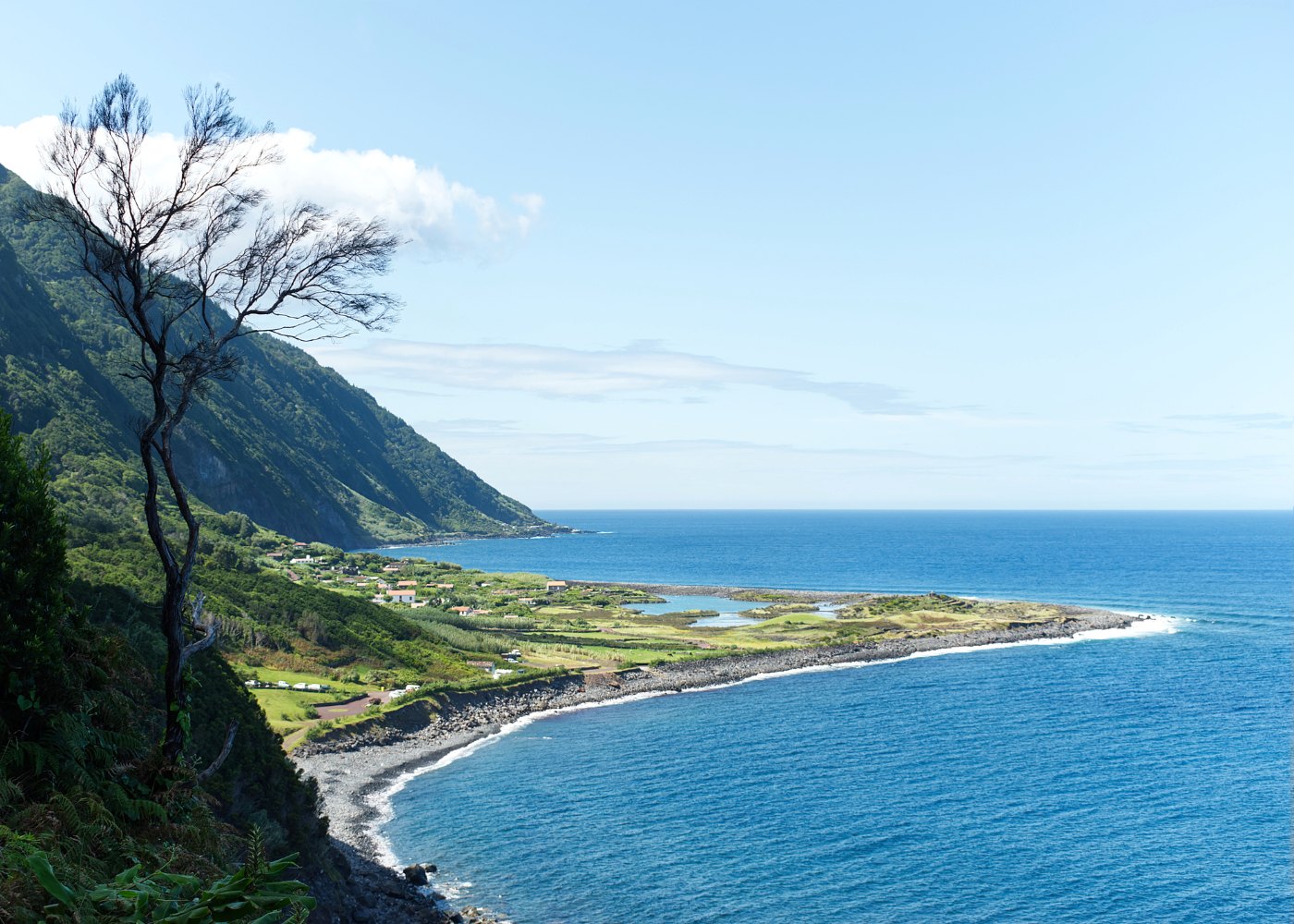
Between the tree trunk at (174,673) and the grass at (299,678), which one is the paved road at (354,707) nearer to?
the grass at (299,678)

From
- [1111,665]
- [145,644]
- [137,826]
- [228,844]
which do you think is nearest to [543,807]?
[145,644]

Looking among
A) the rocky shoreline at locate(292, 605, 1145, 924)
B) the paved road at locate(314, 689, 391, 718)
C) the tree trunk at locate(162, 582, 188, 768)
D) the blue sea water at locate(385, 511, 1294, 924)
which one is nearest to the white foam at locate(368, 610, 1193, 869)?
the rocky shoreline at locate(292, 605, 1145, 924)

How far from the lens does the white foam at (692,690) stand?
50312mm

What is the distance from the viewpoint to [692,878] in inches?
1619

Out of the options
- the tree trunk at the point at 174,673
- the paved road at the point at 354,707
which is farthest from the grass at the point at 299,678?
the tree trunk at the point at 174,673

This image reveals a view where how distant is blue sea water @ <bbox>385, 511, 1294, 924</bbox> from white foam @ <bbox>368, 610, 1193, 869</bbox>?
109cm

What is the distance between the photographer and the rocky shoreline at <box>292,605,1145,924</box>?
37781mm

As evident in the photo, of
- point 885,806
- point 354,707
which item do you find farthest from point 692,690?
point 885,806

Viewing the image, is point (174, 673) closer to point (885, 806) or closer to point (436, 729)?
point (885, 806)

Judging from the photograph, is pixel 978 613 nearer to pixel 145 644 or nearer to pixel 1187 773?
pixel 1187 773

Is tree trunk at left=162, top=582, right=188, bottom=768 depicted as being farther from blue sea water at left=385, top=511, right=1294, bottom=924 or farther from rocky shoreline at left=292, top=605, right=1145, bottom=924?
blue sea water at left=385, top=511, right=1294, bottom=924

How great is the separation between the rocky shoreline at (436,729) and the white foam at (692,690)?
0.41 meters

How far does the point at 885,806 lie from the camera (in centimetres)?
5188

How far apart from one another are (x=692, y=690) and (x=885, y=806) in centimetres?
3866
